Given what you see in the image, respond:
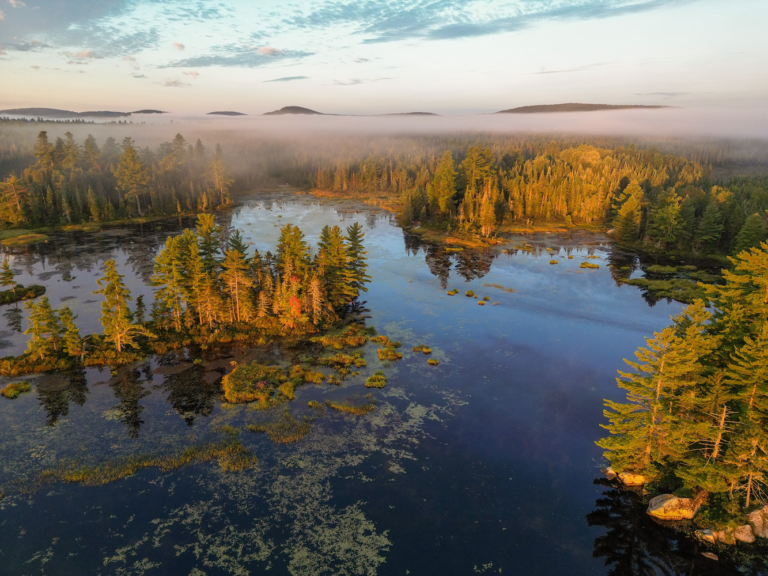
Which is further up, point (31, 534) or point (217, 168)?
point (217, 168)

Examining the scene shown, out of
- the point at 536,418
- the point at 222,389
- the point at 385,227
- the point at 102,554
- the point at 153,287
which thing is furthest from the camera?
the point at 385,227

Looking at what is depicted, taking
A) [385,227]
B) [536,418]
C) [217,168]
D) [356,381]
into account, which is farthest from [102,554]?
[217,168]

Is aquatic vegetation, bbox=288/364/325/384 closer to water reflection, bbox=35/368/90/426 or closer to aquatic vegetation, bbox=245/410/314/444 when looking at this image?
aquatic vegetation, bbox=245/410/314/444

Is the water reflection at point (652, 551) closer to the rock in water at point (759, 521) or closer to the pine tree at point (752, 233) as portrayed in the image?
the rock in water at point (759, 521)

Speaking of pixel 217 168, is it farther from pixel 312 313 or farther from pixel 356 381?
pixel 356 381

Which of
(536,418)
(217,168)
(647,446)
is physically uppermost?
(217,168)

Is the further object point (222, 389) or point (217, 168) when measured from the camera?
point (217, 168)
